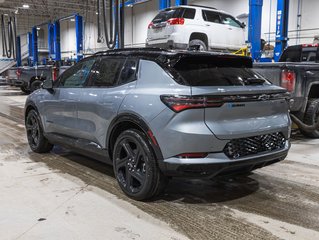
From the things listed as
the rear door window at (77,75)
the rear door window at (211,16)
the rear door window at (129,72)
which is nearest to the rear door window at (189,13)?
the rear door window at (211,16)

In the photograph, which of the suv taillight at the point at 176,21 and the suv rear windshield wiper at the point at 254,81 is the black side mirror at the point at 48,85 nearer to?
the suv rear windshield wiper at the point at 254,81

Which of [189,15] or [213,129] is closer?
[213,129]

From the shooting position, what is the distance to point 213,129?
334cm

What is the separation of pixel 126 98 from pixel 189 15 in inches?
294

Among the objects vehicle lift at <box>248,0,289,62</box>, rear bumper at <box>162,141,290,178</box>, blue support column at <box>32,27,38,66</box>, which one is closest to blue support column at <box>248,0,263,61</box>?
vehicle lift at <box>248,0,289,62</box>

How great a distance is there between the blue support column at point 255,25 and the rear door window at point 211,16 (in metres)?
1.03

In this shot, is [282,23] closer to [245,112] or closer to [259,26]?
[259,26]

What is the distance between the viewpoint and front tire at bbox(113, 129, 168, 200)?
11.9ft

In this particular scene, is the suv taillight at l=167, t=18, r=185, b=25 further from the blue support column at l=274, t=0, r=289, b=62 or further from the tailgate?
the tailgate

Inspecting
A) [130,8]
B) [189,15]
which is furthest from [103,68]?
Answer: [130,8]

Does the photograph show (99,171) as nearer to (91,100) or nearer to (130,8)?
(91,100)

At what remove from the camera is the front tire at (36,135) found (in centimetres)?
580

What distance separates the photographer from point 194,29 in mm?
10805

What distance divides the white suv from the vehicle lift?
21.6 inches
